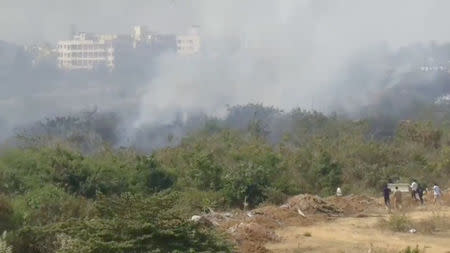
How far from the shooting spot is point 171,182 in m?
31.0

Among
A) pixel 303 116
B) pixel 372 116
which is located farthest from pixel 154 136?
pixel 372 116

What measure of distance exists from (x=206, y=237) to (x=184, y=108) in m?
77.7

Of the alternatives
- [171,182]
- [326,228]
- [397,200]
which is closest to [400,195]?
[397,200]

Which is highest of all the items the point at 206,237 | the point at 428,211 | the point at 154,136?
the point at 206,237

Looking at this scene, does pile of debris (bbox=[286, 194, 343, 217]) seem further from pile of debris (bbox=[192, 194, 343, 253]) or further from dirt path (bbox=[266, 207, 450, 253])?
dirt path (bbox=[266, 207, 450, 253])

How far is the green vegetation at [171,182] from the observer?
1128 cm

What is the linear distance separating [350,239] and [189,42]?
374 feet

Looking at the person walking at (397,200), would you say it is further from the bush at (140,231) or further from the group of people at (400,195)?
the bush at (140,231)

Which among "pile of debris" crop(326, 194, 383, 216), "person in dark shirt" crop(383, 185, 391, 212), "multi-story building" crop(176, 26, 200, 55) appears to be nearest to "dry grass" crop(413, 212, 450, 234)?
"person in dark shirt" crop(383, 185, 391, 212)

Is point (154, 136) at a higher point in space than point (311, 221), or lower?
lower

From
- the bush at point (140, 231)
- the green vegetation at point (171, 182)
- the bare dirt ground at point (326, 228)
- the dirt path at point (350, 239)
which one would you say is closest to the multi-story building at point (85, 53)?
the green vegetation at point (171, 182)

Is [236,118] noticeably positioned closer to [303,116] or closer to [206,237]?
[303,116]

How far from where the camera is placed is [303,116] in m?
61.2

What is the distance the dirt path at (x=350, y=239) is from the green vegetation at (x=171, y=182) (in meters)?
1.08
